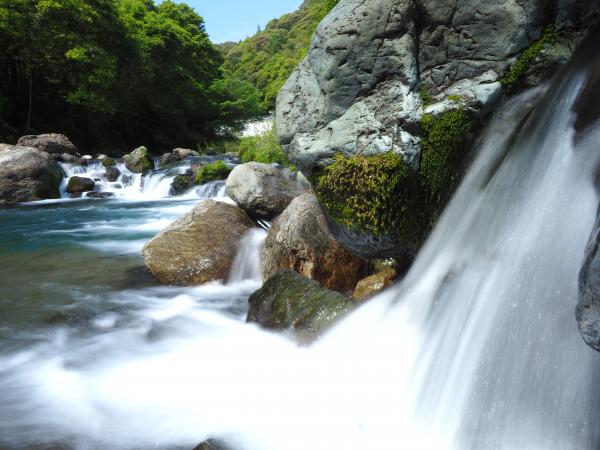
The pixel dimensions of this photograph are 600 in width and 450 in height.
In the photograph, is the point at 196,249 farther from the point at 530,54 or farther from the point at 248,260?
the point at 530,54

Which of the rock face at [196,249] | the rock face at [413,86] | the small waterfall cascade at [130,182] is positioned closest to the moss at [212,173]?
the small waterfall cascade at [130,182]

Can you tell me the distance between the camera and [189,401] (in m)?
3.53

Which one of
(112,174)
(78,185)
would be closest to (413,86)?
(78,185)

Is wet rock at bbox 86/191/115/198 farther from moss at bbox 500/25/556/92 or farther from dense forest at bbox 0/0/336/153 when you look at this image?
Result: moss at bbox 500/25/556/92

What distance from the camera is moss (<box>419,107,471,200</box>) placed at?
3.58 m

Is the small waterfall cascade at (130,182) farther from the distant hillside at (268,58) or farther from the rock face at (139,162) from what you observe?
the distant hillside at (268,58)

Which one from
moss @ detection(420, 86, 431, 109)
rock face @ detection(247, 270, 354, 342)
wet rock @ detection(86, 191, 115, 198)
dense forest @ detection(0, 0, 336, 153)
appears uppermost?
dense forest @ detection(0, 0, 336, 153)

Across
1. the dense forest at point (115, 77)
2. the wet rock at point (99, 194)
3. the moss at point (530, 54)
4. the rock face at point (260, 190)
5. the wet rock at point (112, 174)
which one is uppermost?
the dense forest at point (115, 77)

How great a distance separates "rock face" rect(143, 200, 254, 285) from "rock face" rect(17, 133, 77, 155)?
1606 cm

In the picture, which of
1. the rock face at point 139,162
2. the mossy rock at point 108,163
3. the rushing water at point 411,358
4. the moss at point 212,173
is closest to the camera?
the rushing water at point 411,358

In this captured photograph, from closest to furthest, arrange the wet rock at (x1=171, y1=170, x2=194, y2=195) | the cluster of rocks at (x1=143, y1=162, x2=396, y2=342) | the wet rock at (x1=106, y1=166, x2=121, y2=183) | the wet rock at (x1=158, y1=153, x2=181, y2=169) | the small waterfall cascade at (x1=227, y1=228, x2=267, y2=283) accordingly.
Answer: the cluster of rocks at (x1=143, y1=162, x2=396, y2=342) < the small waterfall cascade at (x1=227, y1=228, x2=267, y2=283) < the wet rock at (x1=171, y1=170, x2=194, y2=195) < the wet rock at (x1=106, y1=166, x2=121, y2=183) < the wet rock at (x1=158, y1=153, x2=181, y2=169)

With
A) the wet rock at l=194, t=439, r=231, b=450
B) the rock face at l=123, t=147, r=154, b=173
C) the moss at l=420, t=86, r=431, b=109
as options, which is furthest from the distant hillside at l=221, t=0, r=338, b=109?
the wet rock at l=194, t=439, r=231, b=450

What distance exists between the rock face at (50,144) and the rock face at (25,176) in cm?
338

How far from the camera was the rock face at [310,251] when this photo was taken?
5582 millimetres
